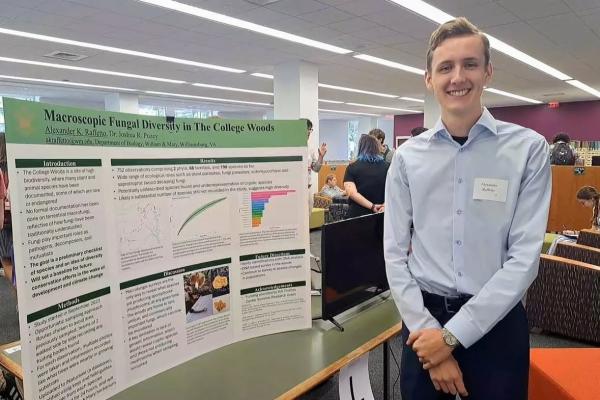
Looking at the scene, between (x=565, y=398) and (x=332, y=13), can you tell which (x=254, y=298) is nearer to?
(x=565, y=398)

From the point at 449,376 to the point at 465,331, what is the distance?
14 centimetres

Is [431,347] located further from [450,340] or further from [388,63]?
[388,63]

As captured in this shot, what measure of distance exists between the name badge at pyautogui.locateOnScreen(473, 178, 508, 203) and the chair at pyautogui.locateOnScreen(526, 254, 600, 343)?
7.69 feet

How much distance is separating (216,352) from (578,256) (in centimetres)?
317

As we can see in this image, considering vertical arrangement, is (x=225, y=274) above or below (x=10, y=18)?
below

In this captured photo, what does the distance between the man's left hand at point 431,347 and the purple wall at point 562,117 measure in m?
13.8

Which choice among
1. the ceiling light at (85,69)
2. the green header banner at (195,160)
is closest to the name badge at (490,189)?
the green header banner at (195,160)

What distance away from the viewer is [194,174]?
143 centimetres

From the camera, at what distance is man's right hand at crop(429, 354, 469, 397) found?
1.13 metres

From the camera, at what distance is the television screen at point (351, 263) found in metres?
1.66

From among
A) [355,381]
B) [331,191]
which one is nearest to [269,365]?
[355,381]

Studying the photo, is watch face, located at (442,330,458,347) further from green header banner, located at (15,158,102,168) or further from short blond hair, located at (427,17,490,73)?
green header banner, located at (15,158,102,168)

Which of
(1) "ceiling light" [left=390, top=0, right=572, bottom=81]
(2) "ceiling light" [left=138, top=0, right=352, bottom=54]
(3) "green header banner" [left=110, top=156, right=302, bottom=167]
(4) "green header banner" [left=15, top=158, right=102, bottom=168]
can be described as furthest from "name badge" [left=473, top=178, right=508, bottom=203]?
(2) "ceiling light" [left=138, top=0, right=352, bottom=54]

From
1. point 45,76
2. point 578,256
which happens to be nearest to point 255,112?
point 45,76
